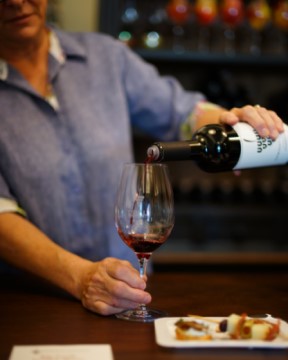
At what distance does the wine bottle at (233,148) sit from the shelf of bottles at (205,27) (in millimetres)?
1791

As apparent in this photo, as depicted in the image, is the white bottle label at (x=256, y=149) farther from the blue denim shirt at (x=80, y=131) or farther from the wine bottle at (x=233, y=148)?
the blue denim shirt at (x=80, y=131)

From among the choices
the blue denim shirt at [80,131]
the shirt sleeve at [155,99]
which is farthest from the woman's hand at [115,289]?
the shirt sleeve at [155,99]

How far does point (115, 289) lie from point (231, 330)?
233mm

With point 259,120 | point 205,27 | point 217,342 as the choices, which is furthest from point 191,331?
point 205,27

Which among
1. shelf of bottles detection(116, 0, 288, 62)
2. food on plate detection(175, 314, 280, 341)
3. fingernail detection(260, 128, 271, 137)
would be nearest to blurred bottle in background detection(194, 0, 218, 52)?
shelf of bottles detection(116, 0, 288, 62)

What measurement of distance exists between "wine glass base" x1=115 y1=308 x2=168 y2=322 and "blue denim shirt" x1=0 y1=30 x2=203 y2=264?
0.47 meters

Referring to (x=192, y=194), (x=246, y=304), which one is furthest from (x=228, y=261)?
(x=246, y=304)

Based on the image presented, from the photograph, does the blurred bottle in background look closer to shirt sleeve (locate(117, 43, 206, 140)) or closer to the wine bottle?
shirt sleeve (locate(117, 43, 206, 140))

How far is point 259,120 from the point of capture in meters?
1.25

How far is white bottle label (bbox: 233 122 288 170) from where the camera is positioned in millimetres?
1220

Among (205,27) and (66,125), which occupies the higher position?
(205,27)

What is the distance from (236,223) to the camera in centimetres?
297

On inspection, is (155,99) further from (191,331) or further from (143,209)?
(191,331)

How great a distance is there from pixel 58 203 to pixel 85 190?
102mm
